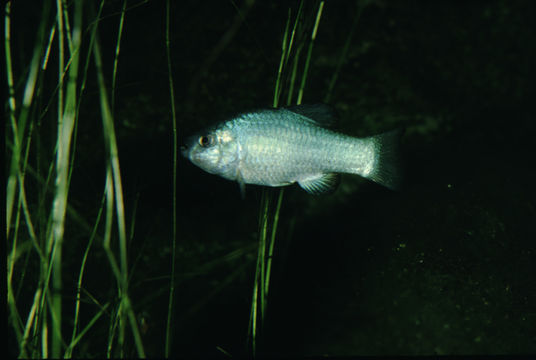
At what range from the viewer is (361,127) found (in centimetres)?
225

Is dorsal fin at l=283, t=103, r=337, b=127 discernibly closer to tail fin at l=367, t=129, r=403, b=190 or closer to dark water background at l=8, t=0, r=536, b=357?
tail fin at l=367, t=129, r=403, b=190

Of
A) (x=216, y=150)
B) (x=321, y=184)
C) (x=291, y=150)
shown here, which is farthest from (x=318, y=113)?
(x=216, y=150)

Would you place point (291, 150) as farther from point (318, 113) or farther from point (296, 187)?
point (296, 187)

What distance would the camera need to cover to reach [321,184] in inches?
58.6

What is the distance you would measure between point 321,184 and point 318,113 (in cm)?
31

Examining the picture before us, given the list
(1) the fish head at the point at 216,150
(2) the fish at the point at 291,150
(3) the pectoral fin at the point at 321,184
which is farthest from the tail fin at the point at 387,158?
(1) the fish head at the point at 216,150

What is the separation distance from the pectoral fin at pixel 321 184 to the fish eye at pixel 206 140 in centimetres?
43

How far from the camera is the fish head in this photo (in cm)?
140

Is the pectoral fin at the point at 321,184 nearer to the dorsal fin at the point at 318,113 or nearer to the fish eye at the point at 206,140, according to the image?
the dorsal fin at the point at 318,113

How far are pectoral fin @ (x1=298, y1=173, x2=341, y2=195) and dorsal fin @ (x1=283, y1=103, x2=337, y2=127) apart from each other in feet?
0.76

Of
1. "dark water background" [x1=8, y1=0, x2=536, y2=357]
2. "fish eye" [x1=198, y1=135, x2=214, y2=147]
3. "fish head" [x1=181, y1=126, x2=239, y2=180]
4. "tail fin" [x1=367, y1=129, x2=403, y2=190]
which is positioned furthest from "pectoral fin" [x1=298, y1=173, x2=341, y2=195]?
"dark water background" [x1=8, y1=0, x2=536, y2=357]

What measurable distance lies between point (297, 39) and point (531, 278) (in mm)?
1583

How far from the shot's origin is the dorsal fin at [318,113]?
56.1 inches

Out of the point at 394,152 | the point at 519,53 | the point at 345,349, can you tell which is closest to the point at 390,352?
the point at 345,349
